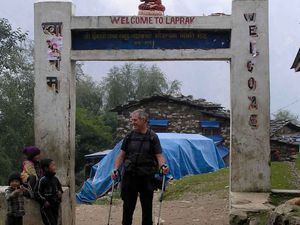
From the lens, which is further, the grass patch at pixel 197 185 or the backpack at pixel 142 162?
the grass patch at pixel 197 185

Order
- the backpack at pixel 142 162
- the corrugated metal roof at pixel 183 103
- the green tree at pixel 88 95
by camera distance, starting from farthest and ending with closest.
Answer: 1. the green tree at pixel 88 95
2. the corrugated metal roof at pixel 183 103
3. the backpack at pixel 142 162

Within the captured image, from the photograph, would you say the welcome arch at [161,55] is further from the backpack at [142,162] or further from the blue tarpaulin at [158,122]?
the blue tarpaulin at [158,122]

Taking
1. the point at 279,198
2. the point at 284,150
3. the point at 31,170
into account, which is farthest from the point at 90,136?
the point at 31,170

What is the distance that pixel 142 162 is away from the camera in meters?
7.15

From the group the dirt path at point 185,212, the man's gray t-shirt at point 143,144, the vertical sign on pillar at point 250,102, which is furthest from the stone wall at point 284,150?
the man's gray t-shirt at point 143,144

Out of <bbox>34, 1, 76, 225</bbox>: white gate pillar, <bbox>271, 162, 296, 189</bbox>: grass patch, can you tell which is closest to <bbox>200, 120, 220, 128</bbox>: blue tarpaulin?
<bbox>271, 162, 296, 189</bbox>: grass patch

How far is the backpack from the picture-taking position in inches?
281

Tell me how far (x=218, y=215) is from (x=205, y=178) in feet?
24.4

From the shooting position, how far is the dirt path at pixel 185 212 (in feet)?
32.1

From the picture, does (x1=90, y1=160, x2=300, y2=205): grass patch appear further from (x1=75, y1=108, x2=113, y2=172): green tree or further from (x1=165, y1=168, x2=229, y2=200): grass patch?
(x1=75, y1=108, x2=113, y2=172): green tree

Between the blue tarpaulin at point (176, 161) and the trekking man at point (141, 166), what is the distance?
12.1 metres

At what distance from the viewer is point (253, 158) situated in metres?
8.64

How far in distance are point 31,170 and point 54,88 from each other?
58.8 inches

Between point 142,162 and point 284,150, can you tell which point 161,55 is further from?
point 284,150
